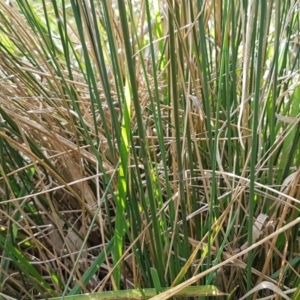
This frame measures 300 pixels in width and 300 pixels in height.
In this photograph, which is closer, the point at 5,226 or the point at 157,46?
the point at 5,226

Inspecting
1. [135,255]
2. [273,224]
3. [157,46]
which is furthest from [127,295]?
[157,46]

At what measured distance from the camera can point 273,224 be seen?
574 mm

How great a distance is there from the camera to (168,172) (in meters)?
0.65

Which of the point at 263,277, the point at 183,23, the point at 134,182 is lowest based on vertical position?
the point at 263,277

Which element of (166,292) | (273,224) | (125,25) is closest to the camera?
(125,25)

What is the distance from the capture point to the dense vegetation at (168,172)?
1.58ft

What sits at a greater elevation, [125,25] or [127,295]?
[125,25]

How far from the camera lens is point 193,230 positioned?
612 millimetres

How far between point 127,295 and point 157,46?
0.55 meters

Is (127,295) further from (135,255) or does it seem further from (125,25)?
(125,25)

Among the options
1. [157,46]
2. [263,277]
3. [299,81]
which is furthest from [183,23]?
[157,46]

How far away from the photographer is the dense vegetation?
482 millimetres

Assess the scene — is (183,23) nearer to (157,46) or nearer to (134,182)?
(134,182)

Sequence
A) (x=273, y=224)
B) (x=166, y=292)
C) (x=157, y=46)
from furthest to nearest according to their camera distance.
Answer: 1. (x=157, y=46)
2. (x=273, y=224)
3. (x=166, y=292)
